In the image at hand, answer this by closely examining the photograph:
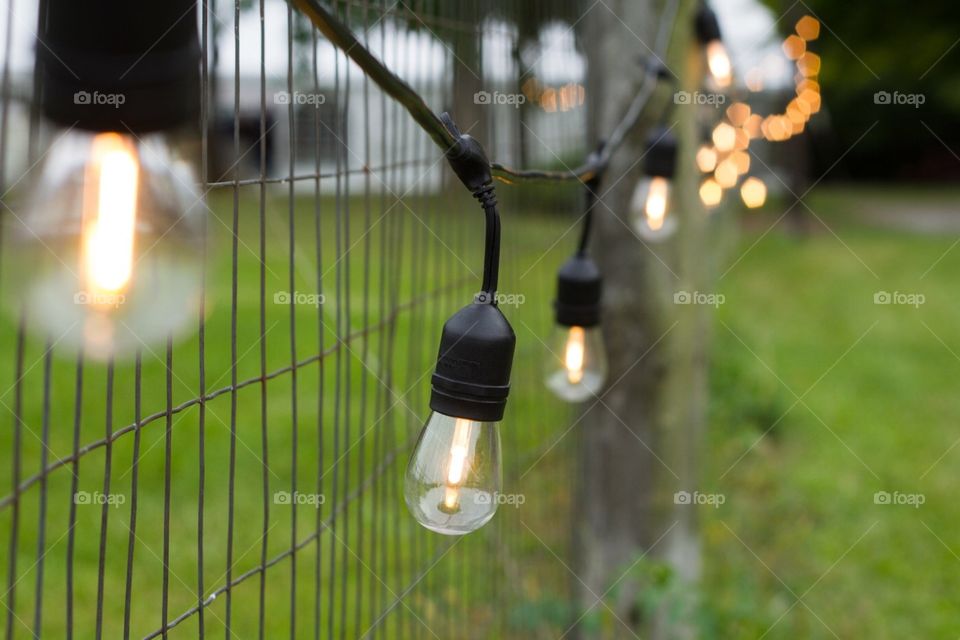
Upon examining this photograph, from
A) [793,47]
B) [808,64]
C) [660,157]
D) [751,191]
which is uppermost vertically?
[808,64]

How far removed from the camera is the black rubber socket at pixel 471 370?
1.19m

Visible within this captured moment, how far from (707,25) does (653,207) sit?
2.90ft

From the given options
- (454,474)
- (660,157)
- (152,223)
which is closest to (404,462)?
(660,157)

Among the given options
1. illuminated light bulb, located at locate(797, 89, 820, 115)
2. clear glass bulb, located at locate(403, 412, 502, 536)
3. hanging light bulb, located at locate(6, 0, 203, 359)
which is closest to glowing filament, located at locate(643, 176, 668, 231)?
clear glass bulb, located at locate(403, 412, 502, 536)

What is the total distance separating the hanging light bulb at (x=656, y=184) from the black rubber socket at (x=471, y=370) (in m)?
1.73

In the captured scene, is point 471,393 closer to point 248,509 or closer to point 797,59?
point 248,509

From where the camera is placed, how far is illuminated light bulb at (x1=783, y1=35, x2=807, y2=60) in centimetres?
1355

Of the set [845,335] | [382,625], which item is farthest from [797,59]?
[382,625]

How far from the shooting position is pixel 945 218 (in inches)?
645

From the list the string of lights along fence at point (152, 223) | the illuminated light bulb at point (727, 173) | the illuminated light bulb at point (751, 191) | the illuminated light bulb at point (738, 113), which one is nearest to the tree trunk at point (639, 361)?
the string of lights along fence at point (152, 223)

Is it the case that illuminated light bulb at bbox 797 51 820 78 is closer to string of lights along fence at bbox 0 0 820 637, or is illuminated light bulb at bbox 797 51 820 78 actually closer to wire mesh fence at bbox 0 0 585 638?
wire mesh fence at bbox 0 0 585 638

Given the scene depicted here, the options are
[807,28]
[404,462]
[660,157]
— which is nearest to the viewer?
[660,157]

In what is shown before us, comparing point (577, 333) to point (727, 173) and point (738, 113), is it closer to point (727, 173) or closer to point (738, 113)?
point (727, 173)

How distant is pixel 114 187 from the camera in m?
0.96
